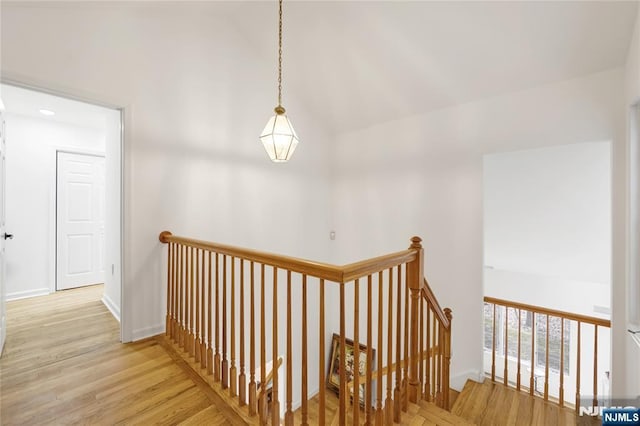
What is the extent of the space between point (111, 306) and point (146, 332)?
1.01 meters

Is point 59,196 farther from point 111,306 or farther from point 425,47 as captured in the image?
point 425,47

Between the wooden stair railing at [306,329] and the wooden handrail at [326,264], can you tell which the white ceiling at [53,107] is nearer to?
the wooden stair railing at [306,329]

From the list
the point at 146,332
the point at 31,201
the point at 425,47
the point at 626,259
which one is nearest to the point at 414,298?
the point at 626,259

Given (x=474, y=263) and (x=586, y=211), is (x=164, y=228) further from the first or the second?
(x=586, y=211)

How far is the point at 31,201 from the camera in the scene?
362 centimetres

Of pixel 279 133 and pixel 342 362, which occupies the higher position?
pixel 279 133

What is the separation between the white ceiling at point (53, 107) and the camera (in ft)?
9.82

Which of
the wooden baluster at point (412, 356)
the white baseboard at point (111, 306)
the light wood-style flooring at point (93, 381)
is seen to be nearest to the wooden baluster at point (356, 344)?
the wooden baluster at point (412, 356)

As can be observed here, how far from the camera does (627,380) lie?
6.95 feet

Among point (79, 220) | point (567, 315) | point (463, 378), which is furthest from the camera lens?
point (79, 220)

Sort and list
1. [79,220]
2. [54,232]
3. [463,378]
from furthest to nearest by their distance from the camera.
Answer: [79,220]
[54,232]
[463,378]

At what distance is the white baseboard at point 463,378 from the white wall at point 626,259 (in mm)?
1038

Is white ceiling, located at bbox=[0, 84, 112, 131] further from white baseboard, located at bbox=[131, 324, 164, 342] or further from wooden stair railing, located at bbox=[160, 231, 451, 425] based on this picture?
white baseboard, located at bbox=[131, 324, 164, 342]

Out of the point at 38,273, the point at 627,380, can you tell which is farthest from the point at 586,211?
the point at 38,273
